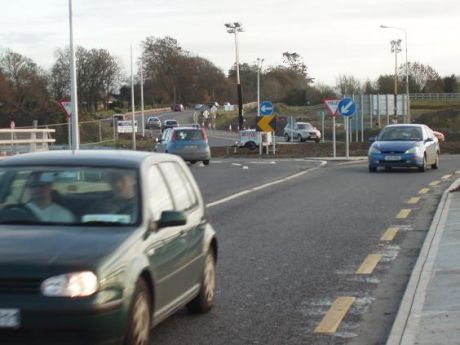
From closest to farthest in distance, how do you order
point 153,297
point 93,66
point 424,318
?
point 153,297 → point 424,318 → point 93,66

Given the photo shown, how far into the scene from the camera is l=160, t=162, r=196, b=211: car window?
21.8ft

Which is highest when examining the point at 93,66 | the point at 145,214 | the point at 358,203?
the point at 93,66

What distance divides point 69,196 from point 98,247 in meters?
0.90

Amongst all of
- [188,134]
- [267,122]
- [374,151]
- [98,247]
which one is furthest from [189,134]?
[98,247]

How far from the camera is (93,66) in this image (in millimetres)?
97562

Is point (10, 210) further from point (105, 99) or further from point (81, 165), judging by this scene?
point (105, 99)

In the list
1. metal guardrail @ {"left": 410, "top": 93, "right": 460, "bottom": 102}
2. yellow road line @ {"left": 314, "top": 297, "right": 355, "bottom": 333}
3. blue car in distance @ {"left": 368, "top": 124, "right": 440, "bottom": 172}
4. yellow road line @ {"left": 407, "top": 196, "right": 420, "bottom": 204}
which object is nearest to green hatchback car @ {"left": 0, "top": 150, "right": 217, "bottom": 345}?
yellow road line @ {"left": 314, "top": 297, "right": 355, "bottom": 333}

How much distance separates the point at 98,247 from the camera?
5.15 meters

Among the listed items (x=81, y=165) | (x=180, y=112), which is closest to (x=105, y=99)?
(x=180, y=112)

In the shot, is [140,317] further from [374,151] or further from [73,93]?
[73,93]

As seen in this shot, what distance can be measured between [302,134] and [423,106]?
40.5 meters

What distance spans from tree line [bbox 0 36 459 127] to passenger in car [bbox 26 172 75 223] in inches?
3015

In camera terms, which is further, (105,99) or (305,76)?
(305,76)

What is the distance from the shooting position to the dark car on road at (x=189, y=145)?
3428cm
